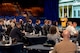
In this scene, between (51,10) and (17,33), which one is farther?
(51,10)

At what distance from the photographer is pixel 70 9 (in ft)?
72.7

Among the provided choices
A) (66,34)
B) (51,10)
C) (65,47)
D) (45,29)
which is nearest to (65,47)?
(65,47)

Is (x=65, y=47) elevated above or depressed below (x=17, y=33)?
above

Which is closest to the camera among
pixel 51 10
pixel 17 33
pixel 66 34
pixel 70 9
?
pixel 66 34

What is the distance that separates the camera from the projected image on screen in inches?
863

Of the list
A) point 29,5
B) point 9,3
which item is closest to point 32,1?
point 29,5

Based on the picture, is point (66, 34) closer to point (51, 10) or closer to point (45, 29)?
point (45, 29)

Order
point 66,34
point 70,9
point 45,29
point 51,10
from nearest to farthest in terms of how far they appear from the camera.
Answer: point 66,34 → point 45,29 → point 70,9 → point 51,10

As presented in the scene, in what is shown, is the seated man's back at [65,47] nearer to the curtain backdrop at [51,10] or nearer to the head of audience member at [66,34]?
the head of audience member at [66,34]

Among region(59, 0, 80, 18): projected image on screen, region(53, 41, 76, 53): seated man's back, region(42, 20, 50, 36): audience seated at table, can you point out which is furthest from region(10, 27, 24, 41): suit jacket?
region(59, 0, 80, 18): projected image on screen

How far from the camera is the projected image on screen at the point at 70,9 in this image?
21922 millimetres

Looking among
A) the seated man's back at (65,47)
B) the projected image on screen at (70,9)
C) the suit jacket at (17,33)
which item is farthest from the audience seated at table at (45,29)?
the projected image on screen at (70,9)

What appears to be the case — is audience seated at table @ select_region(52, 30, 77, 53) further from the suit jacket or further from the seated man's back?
the suit jacket

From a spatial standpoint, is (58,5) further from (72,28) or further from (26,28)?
(72,28)
